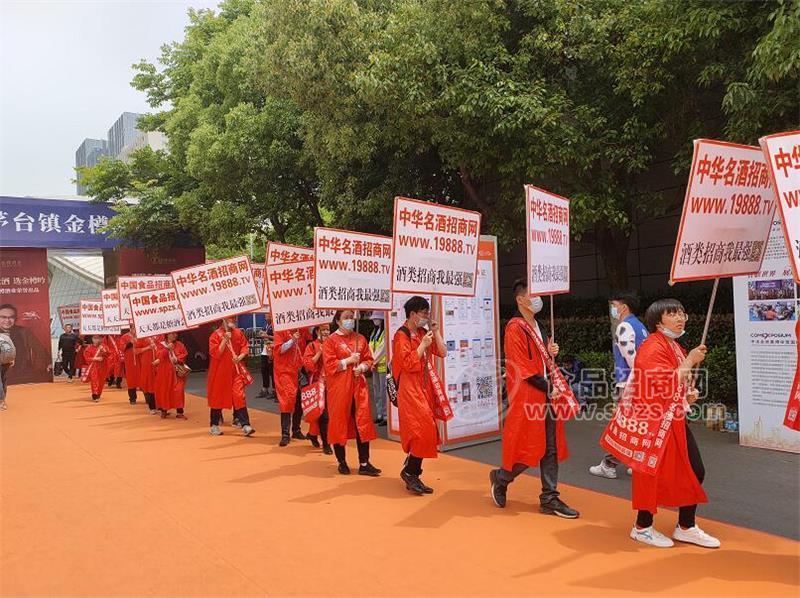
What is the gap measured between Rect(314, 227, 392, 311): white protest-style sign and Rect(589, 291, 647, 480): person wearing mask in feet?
7.51

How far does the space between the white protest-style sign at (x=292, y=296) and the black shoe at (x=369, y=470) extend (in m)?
2.15

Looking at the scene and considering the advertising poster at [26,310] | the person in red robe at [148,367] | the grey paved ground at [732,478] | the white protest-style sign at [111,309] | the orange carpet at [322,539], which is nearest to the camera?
the orange carpet at [322,539]

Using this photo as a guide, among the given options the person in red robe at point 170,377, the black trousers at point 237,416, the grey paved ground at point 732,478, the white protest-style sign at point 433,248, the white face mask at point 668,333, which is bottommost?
the grey paved ground at point 732,478

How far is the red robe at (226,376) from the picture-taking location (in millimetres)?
9062

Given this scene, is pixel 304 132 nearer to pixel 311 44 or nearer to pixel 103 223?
pixel 311 44

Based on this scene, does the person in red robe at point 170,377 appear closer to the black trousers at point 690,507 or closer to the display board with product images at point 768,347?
the display board with product images at point 768,347

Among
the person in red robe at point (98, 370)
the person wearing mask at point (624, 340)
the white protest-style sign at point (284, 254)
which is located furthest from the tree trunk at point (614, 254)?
the person in red robe at point (98, 370)

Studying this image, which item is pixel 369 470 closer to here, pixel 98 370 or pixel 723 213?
pixel 723 213

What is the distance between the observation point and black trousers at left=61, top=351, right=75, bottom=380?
2116 centimetres

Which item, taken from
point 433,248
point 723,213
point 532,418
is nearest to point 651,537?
point 532,418

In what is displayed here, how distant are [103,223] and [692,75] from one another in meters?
17.8

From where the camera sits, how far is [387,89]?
10.1 meters

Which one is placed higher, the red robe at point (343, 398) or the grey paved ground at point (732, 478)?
the red robe at point (343, 398)

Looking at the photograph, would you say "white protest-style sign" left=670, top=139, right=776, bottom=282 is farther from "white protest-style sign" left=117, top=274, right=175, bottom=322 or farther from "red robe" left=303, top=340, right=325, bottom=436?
"white protest-style sign" left=117, top=274, right=175, bottom=322
